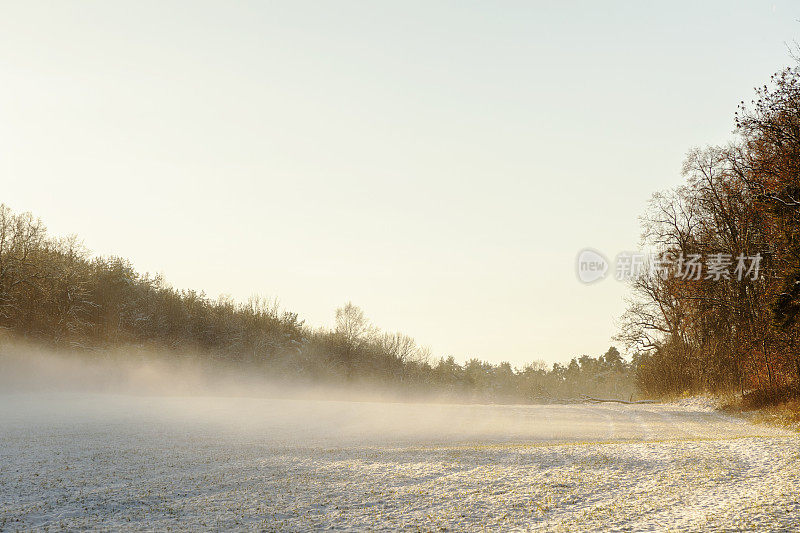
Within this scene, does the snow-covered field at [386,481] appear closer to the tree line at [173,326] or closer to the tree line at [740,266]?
the tree line at [740,266]

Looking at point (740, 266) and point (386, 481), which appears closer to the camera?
point (386, 481)

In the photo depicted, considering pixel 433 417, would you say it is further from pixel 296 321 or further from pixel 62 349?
pixel 296 321

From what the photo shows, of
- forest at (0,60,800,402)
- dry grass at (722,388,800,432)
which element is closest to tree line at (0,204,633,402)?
forest at (0,60,800,402)

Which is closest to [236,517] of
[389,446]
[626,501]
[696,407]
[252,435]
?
[626,501]

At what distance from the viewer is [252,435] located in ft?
76.8

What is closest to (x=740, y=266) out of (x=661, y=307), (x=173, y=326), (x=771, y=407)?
(x=771, y=407)

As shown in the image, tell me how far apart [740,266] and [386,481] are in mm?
30585

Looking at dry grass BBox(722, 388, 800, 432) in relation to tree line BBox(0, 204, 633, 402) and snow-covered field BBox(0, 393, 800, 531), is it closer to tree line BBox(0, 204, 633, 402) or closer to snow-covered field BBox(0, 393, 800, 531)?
snow-covered field BBox(0, 393, 800, 531)

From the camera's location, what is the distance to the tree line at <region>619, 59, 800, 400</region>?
23797 mm

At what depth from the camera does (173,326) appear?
201 ft

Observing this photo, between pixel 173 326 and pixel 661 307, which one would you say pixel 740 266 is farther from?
pixel 173 326

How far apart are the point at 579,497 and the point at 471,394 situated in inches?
3347

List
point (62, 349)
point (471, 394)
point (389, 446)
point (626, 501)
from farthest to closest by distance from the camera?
point (471, 394) < point (62, 349) < point (389, 446) < point (626, 501)

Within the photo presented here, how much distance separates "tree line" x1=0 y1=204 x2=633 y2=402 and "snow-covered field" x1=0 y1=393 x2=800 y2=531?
2735cm
